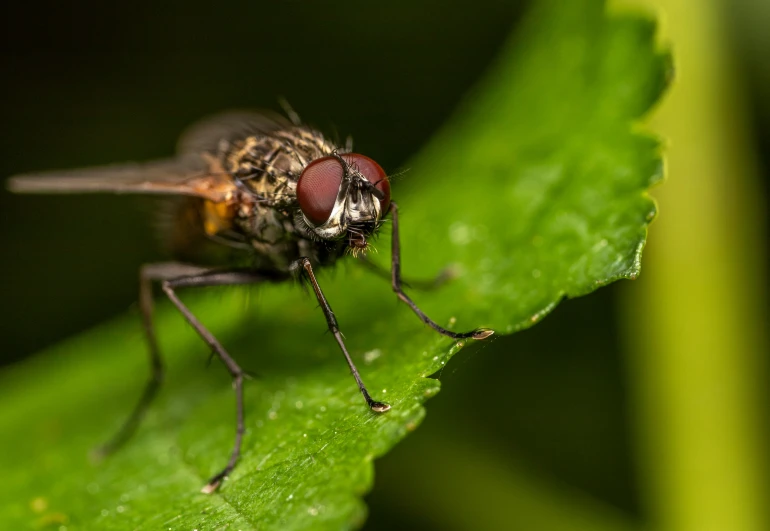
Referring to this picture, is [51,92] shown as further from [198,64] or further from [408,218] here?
[408,218]

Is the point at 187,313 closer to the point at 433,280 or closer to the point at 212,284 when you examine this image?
the point at 212,284

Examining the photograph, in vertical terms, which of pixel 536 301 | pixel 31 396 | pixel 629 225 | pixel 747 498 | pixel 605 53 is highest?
pixel 605 53

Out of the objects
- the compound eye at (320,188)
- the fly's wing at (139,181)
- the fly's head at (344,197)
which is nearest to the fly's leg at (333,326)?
the fly's head at (344,197)

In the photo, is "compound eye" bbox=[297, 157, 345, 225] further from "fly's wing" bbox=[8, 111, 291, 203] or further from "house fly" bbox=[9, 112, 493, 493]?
"fly's wing" bbox=[8, 111, 291, 203]

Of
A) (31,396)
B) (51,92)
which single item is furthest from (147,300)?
(51,92)

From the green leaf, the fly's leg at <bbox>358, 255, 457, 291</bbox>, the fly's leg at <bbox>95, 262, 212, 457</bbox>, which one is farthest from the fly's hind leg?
the fly's leg at <bbox>358, 255, 457, 291</bbox>

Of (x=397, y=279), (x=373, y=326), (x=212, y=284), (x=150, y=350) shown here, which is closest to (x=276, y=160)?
(x=212, y=284)
